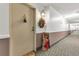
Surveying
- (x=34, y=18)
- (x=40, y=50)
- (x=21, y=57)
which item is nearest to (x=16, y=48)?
(x=21, y=57)

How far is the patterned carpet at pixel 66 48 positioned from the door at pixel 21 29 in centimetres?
32

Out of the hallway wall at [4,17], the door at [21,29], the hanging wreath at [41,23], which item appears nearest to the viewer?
the hallway wall at [4,17]

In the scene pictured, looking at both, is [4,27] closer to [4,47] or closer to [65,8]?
[4,47]

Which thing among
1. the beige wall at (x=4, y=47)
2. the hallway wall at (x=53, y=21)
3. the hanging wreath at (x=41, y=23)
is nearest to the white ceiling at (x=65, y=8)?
the hallway wall at (x=53, y=21)

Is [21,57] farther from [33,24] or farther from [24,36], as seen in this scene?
[33,24]

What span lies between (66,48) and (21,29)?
102 cm

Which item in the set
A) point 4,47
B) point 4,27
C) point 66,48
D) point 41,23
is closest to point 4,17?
point 4,27

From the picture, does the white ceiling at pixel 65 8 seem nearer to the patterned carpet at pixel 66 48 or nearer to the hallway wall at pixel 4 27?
the patterned carpet at pixel 66 48

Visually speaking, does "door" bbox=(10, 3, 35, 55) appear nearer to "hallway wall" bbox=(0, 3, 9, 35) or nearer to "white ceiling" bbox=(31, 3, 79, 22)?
"hallway wall" bbox=(0, 3, 9, 35)

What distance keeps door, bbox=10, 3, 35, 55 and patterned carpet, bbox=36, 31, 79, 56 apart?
32cm

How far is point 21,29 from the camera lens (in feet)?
8.58

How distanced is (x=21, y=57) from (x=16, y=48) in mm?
227

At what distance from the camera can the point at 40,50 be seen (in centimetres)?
272

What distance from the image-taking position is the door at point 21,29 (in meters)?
2.50
